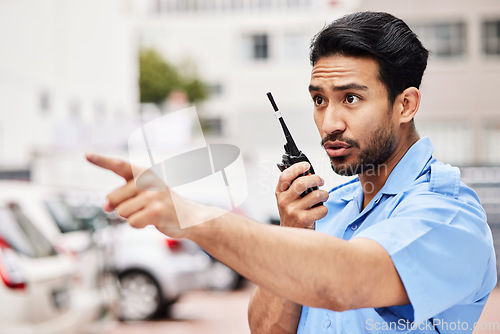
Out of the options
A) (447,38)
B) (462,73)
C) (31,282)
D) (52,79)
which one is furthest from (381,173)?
(447,38)

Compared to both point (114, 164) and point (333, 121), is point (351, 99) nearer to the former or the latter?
point (333, 121)

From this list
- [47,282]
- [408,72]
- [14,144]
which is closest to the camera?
[408,72]

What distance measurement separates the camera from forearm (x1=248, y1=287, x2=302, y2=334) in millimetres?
1714

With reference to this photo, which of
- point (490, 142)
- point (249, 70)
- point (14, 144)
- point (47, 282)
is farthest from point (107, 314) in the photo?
point (249, 70)

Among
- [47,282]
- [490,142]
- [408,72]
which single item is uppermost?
[408,72]

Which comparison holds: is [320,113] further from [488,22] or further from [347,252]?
[488,22]

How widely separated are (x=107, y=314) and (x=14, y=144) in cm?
816

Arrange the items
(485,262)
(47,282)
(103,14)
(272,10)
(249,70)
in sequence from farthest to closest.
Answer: (272,10), (249,70), (103,14), (47,282), (485,262)

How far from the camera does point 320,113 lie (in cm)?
161

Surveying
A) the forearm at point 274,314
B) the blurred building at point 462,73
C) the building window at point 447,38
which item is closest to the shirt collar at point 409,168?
the forearm at point 274,314

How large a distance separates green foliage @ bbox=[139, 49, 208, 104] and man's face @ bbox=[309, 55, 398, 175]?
35768 mm

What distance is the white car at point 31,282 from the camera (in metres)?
4.44

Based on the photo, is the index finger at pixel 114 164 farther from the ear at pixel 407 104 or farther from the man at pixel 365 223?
the ear at pixel 407 104

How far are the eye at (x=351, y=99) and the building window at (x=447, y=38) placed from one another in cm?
1611
